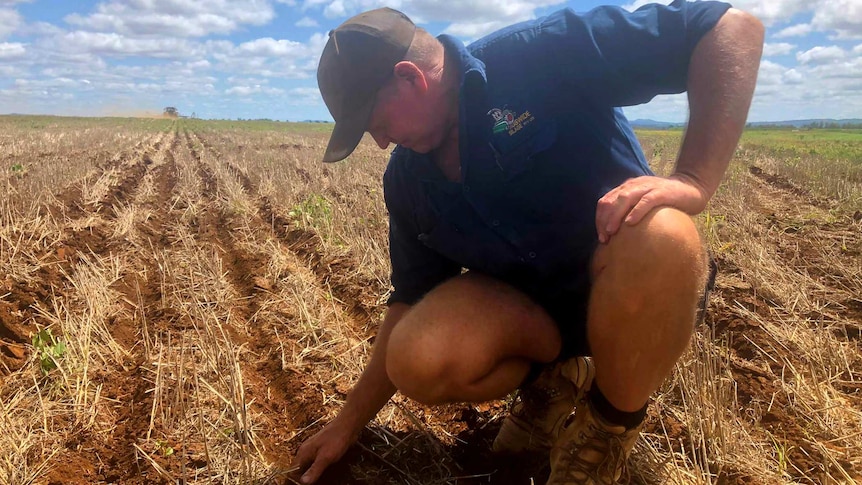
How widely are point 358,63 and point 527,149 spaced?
23.5 inches

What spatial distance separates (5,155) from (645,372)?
13.7m

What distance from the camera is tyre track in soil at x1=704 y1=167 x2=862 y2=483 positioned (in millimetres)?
2127

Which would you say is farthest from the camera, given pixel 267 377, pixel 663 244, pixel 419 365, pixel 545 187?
pixel 267 377

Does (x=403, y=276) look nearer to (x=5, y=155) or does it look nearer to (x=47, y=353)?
(x=47, y=353)

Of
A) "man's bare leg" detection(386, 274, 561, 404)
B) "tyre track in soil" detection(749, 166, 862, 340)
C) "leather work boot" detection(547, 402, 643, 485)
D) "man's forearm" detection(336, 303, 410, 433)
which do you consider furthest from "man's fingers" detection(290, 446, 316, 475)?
"tyre track in soil" detection(749, 166, 862, 340)

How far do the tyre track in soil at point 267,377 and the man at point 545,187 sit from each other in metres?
0.27

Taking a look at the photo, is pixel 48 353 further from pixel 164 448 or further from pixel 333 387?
pixel 333 387

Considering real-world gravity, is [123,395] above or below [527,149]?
below

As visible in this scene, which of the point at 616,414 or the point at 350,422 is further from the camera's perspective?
the point at 350,422

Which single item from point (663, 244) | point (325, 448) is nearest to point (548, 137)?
point (663, 244)

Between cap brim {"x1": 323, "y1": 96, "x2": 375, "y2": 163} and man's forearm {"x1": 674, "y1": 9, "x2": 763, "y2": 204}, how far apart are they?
961 mm

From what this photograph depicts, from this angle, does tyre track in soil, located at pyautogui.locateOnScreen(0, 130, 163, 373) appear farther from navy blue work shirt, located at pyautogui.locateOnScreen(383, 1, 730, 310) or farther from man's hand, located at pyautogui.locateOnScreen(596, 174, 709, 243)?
man's hand, located at pyautogui.locateOnScreen(596, 174, 709, 243)

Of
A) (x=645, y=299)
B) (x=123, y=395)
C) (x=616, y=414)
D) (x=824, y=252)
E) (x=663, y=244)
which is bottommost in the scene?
(x=824, y=252)

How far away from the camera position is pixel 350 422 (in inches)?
83.4
